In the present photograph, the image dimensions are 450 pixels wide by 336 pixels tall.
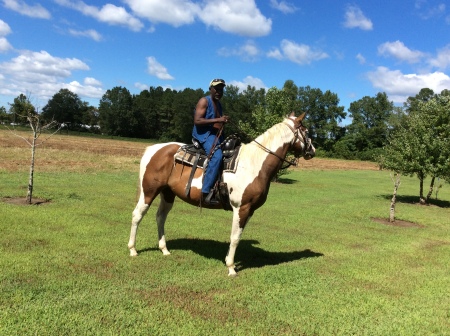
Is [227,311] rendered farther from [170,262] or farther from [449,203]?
[449,203]

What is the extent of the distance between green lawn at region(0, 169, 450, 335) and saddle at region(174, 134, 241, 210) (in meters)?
1.51

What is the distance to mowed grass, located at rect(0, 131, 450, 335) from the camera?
4453 millimetres

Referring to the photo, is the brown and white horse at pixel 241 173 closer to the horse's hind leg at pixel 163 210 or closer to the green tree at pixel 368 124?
the horse's hind leg at pixel 163 210

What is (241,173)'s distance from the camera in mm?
6445

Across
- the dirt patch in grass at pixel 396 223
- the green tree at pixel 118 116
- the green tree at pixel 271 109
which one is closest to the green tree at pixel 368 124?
the green tree at pixel 118 116

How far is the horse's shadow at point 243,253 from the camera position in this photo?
7336 mm

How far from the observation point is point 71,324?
4090 mm

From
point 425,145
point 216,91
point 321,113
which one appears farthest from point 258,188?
point 321,113

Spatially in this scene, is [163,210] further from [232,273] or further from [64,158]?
[64,158]

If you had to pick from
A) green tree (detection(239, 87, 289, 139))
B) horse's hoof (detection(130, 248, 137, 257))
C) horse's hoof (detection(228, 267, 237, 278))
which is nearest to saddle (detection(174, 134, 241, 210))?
horse's hoof (detection(228, 267, 237, 278))

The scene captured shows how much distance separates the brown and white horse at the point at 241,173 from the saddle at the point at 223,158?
3.3 inches

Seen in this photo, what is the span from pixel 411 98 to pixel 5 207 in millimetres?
92173

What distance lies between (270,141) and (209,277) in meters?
2.78

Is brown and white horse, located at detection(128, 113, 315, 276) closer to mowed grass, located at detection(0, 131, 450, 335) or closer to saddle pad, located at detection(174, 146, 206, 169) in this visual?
saddle pad, located at detection(174, 146, 206, 169)
